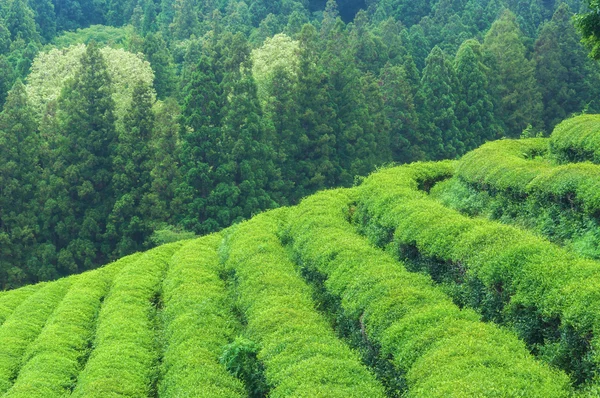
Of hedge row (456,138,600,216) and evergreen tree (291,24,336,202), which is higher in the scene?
hedge row (456,138,600,216)

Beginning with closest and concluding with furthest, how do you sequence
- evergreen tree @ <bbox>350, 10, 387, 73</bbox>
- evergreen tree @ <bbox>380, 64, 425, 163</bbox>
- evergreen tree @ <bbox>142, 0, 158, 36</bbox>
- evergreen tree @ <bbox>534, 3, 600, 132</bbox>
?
evergreen tree @ <bbox>380, 64, 425, 163</bbox> < evergreen tree @ <bbox>534, 3, 600, 132</bbox> < evergreen tree @ <bbox>350, 10, 387, 73</bbox> < evergreen tree @ <bbox>142, 0, 158, 36</bbox>

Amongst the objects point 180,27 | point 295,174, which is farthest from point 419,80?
point 180,27

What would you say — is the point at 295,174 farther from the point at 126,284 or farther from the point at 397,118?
the point at 126,284

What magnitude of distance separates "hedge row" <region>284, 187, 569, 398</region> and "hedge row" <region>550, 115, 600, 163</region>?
831 cm

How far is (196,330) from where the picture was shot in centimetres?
2016

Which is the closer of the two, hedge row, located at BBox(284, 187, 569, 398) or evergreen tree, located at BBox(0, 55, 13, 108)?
hedge row, located at BBox(284, 187, 569, 398)

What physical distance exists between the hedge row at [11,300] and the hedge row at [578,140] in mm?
24678

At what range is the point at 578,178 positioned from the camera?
61.8 ft

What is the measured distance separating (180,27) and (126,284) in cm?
7353

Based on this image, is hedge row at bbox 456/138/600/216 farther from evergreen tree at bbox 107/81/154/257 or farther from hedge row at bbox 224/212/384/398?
evergreen tree at bbox 107/81/154/257

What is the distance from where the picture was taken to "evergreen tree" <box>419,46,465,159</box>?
200 ft

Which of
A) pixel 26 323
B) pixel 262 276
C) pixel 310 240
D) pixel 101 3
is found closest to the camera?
pixel 262 276

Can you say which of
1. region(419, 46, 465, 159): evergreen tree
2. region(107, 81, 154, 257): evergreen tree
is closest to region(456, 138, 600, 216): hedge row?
region(107, 81, 154, 257): evergreen tree

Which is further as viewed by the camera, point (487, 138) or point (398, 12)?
point (398, 12)
